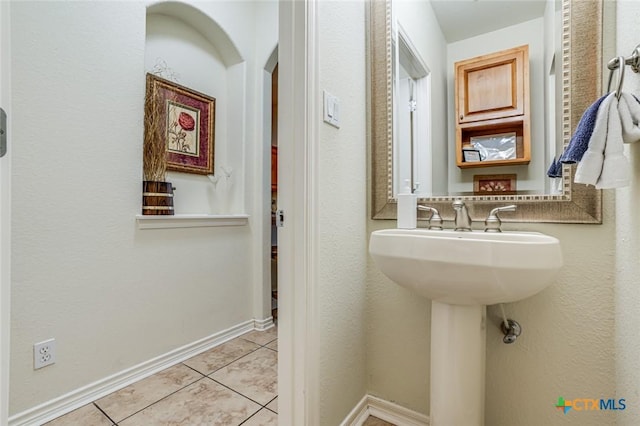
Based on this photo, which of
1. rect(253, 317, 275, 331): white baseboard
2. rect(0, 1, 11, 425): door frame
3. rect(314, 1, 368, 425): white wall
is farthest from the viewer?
rect(253, 317, 275, 331): white baseboard

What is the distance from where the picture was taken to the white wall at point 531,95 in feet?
3.53

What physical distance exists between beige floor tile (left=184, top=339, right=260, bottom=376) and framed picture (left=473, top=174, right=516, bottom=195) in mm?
1605

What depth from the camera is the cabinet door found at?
1128 mm

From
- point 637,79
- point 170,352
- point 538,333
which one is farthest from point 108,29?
point 538,333

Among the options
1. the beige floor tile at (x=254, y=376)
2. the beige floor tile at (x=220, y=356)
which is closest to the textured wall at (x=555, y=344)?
the beige floor tile at (x=254, y=376)

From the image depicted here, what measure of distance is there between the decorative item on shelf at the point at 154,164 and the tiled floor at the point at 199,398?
885 mm

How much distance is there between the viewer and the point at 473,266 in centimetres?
74

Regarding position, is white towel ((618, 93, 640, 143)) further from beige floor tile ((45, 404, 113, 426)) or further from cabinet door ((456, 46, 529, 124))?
beige floor tile ((45, 404, 113, 426))

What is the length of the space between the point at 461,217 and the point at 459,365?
0.48 m

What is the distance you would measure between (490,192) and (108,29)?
6.20ft

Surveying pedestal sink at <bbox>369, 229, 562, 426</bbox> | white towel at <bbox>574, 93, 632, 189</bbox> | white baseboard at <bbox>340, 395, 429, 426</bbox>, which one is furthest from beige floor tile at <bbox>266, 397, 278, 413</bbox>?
white towel at <bbox>574, 93, 632, 189</bbox>

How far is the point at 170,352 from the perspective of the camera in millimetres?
1763

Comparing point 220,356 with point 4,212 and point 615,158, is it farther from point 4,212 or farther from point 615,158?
point 615,158

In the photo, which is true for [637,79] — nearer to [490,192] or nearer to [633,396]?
[490,192]
